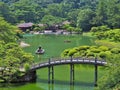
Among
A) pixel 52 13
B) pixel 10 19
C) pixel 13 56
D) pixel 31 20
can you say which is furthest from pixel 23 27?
pixel 13 56

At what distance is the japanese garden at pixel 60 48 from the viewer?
140 ft

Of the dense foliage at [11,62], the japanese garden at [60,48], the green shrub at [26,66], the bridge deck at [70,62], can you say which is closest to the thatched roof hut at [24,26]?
the japanese garden at [60,48]

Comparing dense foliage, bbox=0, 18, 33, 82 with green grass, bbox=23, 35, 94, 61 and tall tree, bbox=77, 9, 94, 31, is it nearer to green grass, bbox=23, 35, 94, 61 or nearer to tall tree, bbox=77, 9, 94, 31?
green grass, bbox=23, 35, 94, 61

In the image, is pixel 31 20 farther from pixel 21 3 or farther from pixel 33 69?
pixel 33 69

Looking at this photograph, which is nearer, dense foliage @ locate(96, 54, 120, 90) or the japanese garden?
dense foliage @ locate(96, 54, 120, 90)

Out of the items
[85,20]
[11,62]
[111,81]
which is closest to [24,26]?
[85,20]

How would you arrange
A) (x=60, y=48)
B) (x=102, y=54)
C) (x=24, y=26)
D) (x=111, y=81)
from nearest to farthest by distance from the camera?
1. (x=111, y=81)
2. (x=102, y=54)
3. (x=60, y=48)
4. (x=24, y=26)

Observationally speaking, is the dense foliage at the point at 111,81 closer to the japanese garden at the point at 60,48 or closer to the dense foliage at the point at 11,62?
the japanese garden at the point at 60,48

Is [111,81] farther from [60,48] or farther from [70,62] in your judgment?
[60,48]

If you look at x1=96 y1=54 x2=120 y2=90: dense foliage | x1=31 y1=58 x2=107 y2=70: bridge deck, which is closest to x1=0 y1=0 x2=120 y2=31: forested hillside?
x1=31 y1=58 x2=107 y2=70: bridge deck

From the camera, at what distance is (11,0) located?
15688cm

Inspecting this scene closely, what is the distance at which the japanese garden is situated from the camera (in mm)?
42750

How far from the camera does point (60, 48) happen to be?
72.6m

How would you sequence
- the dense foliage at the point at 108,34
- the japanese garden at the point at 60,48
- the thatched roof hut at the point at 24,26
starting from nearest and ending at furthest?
the japanese garden at the point at 60,48
the dense foliage at the point at 108,34
the thatched roof hut at the point at 24,26
